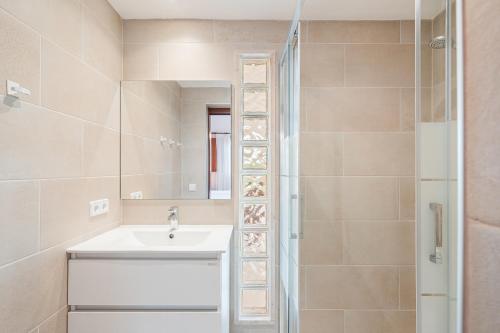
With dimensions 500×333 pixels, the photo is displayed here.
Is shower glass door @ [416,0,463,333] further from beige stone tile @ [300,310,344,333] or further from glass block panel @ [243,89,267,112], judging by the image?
glass block panel @ [243,89,267,112]

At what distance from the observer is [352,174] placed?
43.9 inches

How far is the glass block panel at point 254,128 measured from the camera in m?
2.18

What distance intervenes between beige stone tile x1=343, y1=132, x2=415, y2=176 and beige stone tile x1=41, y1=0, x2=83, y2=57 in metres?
1.38

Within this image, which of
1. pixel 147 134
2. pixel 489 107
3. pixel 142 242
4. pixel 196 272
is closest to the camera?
pixel 489 107

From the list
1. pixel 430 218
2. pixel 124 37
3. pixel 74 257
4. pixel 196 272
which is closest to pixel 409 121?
pixel 430 218

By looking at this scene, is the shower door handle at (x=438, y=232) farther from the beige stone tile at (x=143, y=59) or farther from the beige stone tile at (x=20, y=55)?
the beige stone tile at (x=143, y=59)

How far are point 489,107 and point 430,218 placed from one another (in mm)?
250

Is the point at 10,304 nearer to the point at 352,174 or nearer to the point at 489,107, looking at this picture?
the point at 352,174

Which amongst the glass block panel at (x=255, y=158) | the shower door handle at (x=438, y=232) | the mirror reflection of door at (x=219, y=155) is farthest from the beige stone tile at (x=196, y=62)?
the shower door handle at (x=438, y=232)

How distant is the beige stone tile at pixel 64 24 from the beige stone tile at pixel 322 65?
1.17 m

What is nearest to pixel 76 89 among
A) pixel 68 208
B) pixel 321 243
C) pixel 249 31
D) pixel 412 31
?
pixel 68 208

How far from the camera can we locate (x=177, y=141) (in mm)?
2146

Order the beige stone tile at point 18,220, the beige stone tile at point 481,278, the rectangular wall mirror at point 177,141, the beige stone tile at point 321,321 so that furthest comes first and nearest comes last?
the rectangular wall mirror at point 177,141, the beige stone tile at point 321,321, the beige stone tile at point 18,220, the beige stone tile at point 481,278

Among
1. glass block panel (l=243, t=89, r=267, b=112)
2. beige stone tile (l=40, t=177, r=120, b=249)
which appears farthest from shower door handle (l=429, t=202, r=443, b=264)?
glass block panel (l=243, t=89, r=267, b=112)
